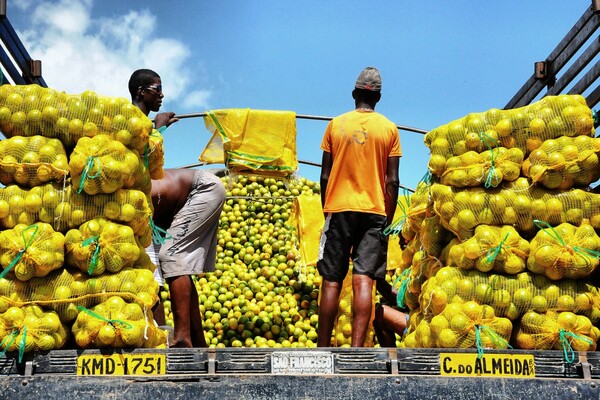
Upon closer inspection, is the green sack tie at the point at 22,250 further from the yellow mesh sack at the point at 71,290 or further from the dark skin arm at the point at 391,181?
the dark skin arm at the point at 391,181

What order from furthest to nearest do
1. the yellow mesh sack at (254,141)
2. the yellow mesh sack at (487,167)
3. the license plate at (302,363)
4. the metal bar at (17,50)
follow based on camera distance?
the yellow mesh sack at (254,141)
the metal bar at (17,50)
the yellow mesh sack at (487,167)
the license plate at (302,363)

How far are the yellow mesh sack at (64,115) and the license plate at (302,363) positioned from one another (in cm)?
138

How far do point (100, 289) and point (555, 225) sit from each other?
235 centimetres

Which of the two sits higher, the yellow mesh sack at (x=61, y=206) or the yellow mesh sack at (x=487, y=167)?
the yellow mesh sack at (x=487, y=167)

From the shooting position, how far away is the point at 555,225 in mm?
3385

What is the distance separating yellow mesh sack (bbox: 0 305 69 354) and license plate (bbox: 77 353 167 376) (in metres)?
0.19

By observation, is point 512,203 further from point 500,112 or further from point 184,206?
point 184,206

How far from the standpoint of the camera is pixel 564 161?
3.33 m

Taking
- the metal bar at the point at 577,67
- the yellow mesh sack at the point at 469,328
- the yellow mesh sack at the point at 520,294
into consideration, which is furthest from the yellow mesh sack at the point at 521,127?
the metal bar at the point at 577,67

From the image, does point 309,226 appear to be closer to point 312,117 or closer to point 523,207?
point 312,117

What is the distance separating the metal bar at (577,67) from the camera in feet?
15.4

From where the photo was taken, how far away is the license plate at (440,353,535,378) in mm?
2990

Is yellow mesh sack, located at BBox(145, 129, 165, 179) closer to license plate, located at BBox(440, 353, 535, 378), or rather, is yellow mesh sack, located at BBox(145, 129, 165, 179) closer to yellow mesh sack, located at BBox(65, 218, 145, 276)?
yellow mesh sack, located at BBox(65, 218, 145, 276)

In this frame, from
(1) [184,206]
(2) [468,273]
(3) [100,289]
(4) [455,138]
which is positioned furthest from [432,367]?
(1) [184,206]
